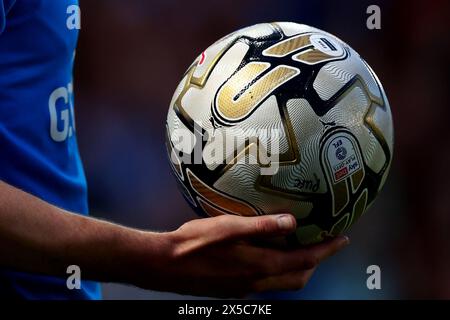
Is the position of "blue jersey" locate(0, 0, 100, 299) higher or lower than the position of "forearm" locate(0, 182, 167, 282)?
higher

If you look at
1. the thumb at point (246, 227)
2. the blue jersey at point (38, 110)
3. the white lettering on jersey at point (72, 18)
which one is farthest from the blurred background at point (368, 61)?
the thumb at point (246, 227)

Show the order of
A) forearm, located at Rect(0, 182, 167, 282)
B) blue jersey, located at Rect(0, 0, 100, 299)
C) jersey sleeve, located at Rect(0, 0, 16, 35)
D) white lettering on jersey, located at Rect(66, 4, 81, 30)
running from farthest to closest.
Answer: white lettering on jersey, located at Rect(66, 4, 81, 30) < blue jersey, located at Rect(0, 0, 100, 299) < jersey sleeve, located at Rect(0, 0, 16, 35) < forearm, located at Rect(0, 182, 167, 282)

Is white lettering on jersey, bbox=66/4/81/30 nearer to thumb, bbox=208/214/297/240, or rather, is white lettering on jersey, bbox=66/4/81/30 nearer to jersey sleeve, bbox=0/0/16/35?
jersey sleeve, bbox=0/0/16/35

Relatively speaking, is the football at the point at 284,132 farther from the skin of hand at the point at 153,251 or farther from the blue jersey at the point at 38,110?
the blue jersey at the point at 38,110

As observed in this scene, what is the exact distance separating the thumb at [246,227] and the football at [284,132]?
0.10m

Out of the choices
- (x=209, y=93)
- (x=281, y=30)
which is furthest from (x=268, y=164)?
(x=281, y=30)

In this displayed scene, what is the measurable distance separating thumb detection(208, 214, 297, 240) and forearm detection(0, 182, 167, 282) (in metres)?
0.14

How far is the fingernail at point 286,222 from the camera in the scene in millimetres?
1776

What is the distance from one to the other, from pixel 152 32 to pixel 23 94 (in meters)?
3.51

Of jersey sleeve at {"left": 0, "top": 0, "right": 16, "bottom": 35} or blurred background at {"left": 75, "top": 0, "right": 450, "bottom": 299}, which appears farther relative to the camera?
blurred background at {"left": 75, "top": 0, "right": 450, "bottom": 299}

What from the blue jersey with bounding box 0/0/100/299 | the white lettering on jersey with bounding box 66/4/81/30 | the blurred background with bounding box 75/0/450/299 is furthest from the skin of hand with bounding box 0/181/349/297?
the blurred background with bounding box 75/0/450/299

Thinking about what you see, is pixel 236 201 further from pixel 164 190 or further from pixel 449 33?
pixel 449 33

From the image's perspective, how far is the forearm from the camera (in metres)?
1.68

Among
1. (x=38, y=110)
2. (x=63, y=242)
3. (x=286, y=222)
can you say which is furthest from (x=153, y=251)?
(x=38, y=110)
